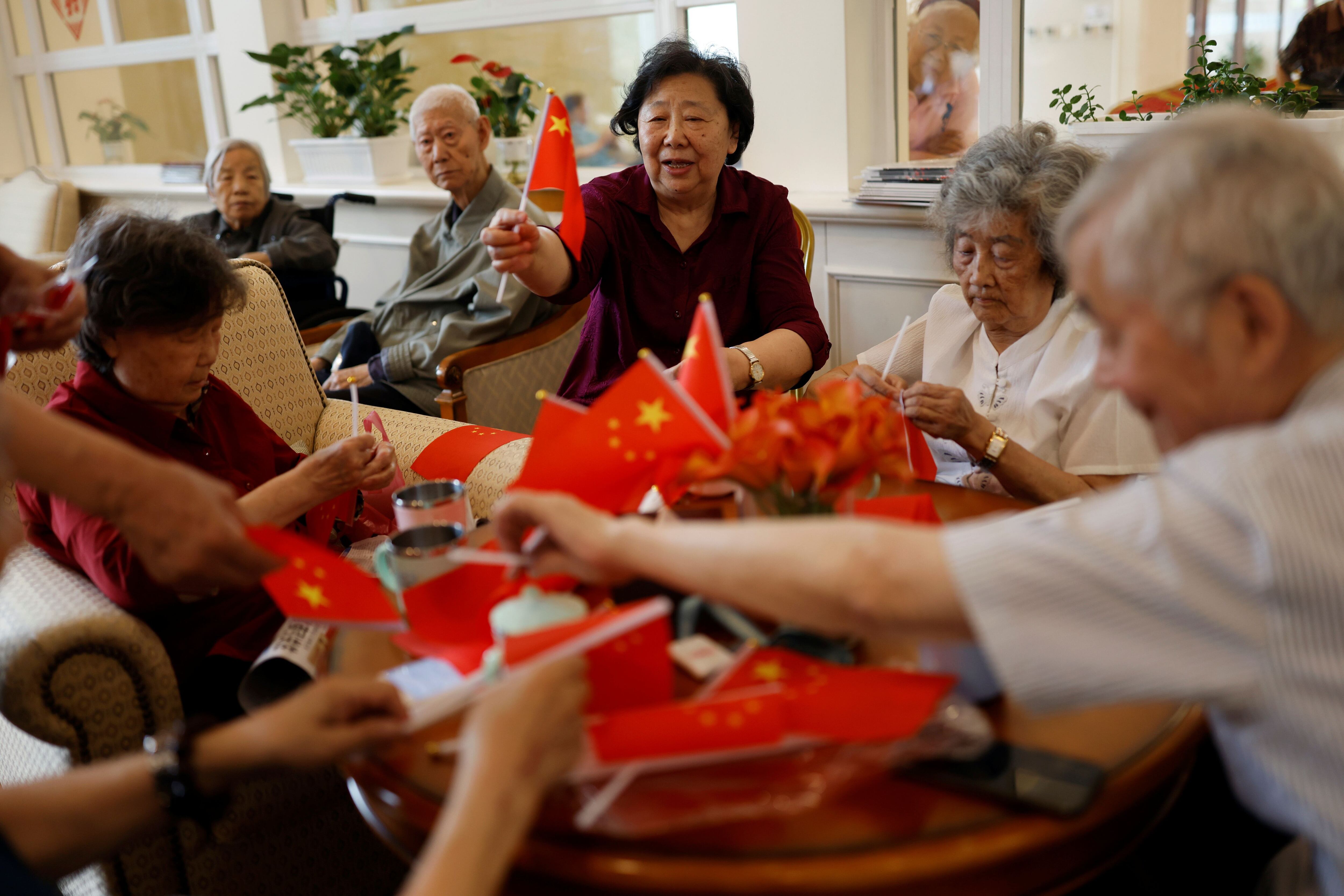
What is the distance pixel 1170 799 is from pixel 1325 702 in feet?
0.91

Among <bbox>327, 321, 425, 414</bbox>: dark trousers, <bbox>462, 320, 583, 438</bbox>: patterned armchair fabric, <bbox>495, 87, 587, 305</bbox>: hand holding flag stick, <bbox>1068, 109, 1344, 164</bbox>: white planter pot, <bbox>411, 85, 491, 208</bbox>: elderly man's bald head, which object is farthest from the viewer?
<bbox>411, 85, 491, 208</bbox>: elderly man's bald head

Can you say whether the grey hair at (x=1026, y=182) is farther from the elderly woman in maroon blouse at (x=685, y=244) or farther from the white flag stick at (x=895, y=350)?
the elderly woman in maroon blouse at (x=685, y=244)

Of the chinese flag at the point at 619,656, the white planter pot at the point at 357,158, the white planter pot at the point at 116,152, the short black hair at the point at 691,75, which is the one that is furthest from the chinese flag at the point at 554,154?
the white planter pot at the point at 116,152

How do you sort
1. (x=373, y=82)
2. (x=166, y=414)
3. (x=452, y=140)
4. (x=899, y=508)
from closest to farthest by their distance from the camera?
1. (x=899, y=508)
2. (x=166, y=414)
3. (x=452, y=140)
4. (x=373, y=82)

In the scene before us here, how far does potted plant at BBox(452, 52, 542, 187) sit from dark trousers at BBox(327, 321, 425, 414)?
0.83 meters

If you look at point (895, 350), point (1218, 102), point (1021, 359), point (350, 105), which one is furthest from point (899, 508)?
point (350, 105)

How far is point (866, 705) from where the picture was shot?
922mm

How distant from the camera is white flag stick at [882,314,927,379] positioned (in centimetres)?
177

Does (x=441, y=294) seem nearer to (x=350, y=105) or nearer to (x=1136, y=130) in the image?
(x=350, y=105)

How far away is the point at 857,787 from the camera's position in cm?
93

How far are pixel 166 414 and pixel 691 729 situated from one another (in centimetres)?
115

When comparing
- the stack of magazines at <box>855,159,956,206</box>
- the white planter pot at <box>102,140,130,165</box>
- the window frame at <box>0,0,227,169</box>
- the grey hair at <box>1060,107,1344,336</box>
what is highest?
the window frame at <box>0,0,227,169</box>

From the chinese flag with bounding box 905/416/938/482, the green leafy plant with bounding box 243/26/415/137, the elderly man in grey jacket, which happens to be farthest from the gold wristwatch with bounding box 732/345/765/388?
the green leafy plant with bounding box 243/26/415/137

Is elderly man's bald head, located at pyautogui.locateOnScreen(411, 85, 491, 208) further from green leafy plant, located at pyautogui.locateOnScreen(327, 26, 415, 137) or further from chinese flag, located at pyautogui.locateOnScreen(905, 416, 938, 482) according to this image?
chinese flag, located at pyautogui.locateOnScreen(905, 416, 938, 482)
